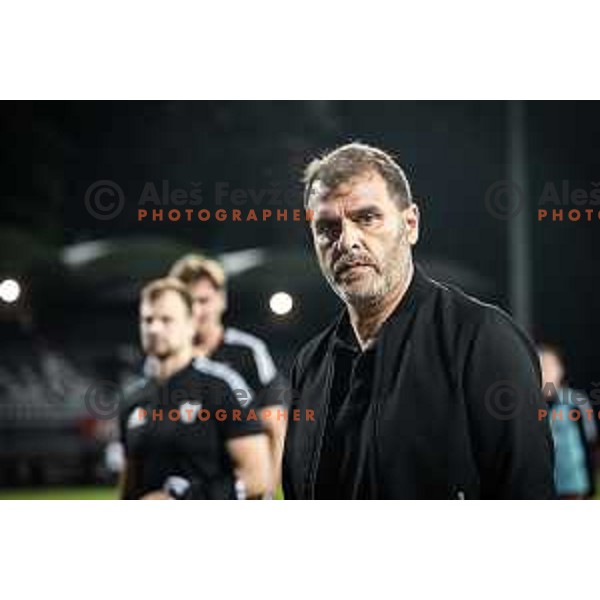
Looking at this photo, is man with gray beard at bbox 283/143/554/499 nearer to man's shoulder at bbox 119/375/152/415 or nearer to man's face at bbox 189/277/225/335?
man's face at bbox 189/277/225/335

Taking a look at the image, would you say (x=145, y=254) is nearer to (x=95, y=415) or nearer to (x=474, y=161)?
(x=95, y=415)

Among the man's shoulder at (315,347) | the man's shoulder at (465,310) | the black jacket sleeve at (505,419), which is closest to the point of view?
the black jacket sleeve at (505,419)

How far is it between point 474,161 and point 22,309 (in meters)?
1.93

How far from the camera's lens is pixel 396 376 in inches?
160

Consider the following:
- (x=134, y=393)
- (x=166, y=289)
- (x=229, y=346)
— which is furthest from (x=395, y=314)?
(x=134, y=393)

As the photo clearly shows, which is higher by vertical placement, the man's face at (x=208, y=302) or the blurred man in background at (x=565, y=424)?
the man's face at (x=208, y=302)

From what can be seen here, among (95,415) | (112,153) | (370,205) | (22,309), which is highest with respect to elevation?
(112,153)

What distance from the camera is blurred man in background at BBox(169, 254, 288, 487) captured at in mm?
4227

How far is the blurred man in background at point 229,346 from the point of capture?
4227mm

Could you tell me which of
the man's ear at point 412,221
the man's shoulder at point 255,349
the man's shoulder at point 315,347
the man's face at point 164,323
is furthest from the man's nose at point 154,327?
the man's ear at point 412,221

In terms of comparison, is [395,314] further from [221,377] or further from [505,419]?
[221,377]

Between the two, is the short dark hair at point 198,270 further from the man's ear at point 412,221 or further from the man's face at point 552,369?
the man's face at point 552,369
